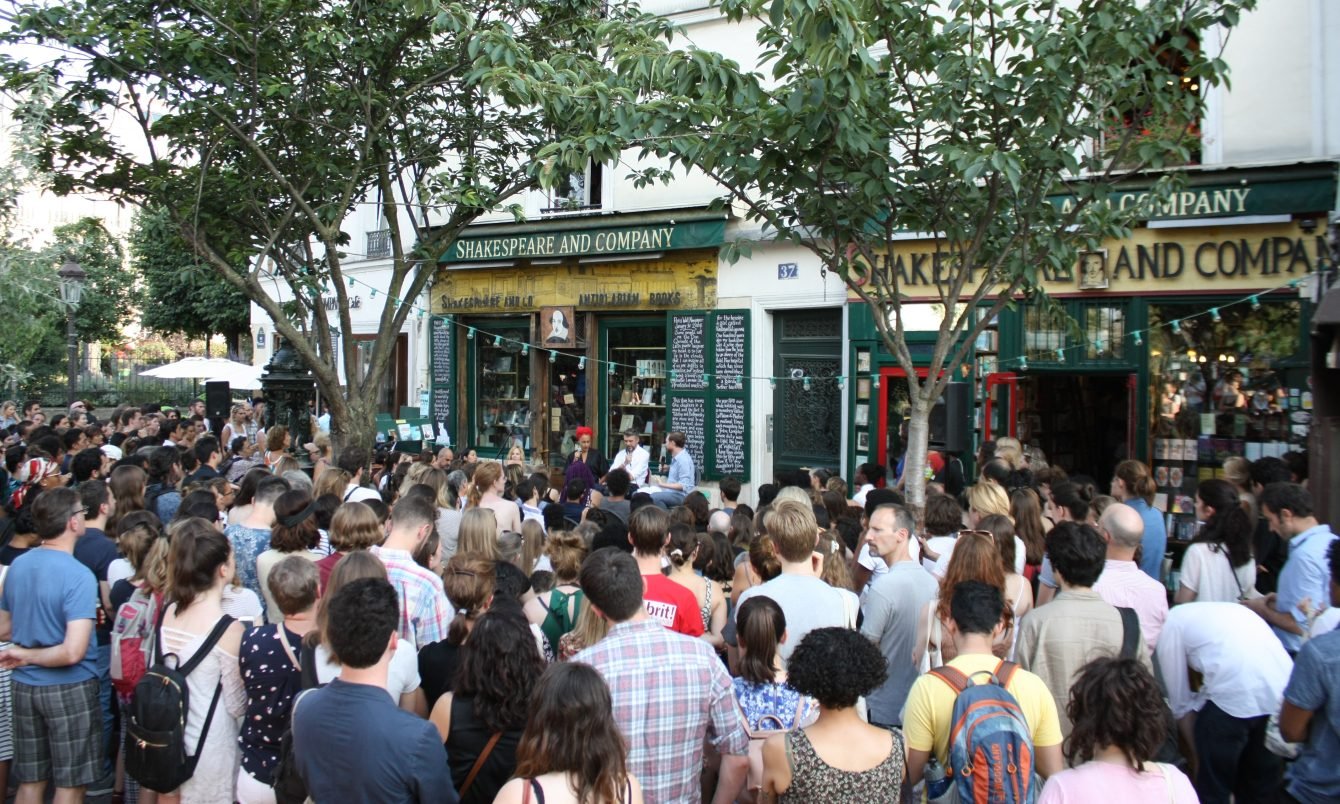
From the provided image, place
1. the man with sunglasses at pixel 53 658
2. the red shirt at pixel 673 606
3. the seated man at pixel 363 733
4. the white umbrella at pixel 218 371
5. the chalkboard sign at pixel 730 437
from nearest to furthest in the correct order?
the seated man at pixel 363 733
the red shirt at pixel 673 606
the man with sunglasses at pixel 53 658
the chalkboard sign at pixel 730 437
the white umbrella at pixel 218 371

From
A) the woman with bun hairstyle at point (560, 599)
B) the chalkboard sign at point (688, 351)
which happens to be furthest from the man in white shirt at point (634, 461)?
the woman with bun hairstyle at point (560, 599)

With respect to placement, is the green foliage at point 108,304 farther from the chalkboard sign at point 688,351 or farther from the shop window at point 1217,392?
the shop window at point 1217,392

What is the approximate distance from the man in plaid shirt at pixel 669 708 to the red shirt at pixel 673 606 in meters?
0.94

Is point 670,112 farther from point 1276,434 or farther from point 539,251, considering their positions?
point 539,251

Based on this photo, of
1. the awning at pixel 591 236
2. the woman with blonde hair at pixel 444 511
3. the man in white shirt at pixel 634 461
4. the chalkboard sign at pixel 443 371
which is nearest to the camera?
the woman with blonde hair at pixel 444 511

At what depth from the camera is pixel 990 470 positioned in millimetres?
8688

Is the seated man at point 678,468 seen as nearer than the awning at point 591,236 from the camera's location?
Yes

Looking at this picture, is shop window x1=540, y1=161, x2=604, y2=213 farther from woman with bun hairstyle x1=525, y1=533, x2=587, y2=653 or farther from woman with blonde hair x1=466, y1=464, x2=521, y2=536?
woman with bun hairstyle x1=525, y1=533, x2=587, y2=653

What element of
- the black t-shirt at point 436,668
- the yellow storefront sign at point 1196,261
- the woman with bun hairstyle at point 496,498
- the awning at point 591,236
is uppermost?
the awning at point 591,236

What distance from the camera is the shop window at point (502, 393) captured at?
18125 mm

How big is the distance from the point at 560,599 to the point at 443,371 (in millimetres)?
14369

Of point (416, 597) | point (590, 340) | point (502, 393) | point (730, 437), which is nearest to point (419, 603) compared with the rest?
point (416, 597)

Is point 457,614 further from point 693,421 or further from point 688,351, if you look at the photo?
point 688,351

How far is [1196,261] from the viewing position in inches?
464
